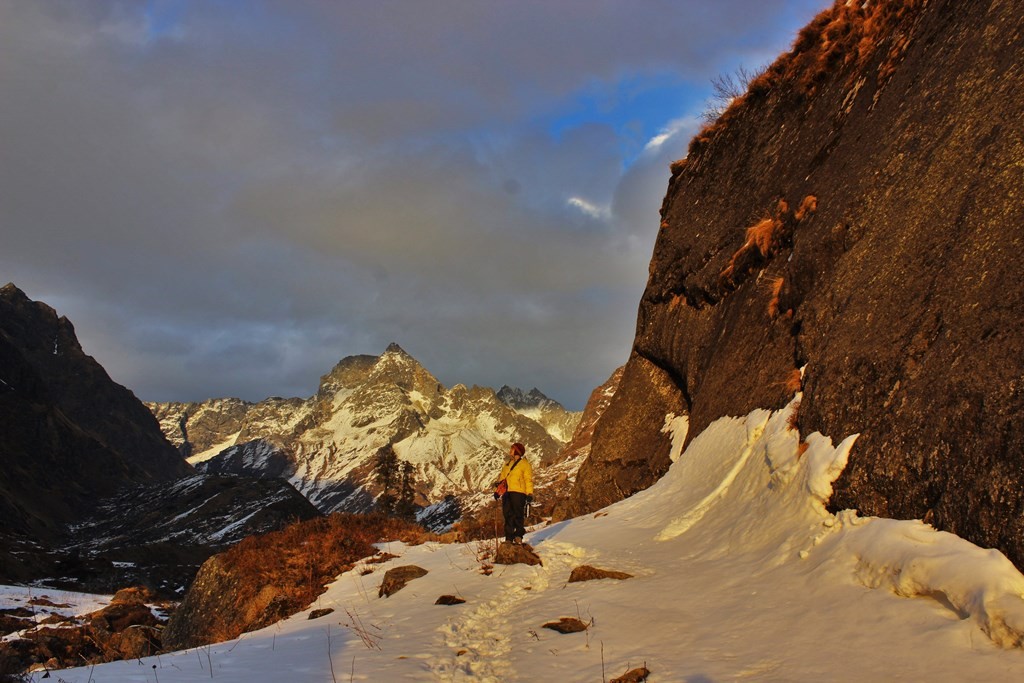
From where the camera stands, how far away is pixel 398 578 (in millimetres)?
12992

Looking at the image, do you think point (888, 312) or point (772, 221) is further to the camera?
point (772, 221)

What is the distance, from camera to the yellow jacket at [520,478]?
44.3ft

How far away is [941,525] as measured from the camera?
649 centimetres

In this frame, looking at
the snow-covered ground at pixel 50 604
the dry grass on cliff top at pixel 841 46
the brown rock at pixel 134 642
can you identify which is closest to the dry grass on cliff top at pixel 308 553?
the brown rock at pixel 134 642

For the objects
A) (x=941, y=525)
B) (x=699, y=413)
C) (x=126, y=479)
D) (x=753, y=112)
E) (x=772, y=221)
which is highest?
(x=126, y=479)

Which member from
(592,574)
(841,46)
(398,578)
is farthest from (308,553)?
(841,46)

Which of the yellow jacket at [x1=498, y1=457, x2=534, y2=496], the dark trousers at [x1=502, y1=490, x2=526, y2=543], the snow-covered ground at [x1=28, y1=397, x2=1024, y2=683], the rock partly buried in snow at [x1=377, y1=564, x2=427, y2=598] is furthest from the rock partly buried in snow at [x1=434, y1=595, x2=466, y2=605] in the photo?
the yellow jacket at [x1=498, y1=457, x2=534, y2=496]

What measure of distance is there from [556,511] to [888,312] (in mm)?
17683

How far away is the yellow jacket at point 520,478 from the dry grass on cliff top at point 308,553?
5.76 m

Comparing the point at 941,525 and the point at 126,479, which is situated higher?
the point at 126,479

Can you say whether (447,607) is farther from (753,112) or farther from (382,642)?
(753,112)

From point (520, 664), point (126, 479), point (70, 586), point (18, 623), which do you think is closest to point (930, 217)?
point (520, 664)

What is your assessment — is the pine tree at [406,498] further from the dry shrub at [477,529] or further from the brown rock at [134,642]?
the dry shrub at [477,529]

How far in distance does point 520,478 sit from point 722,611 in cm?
674
